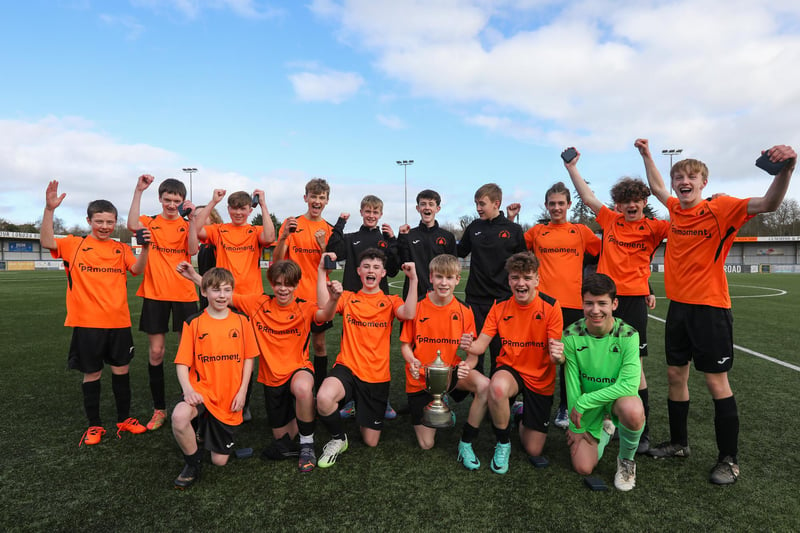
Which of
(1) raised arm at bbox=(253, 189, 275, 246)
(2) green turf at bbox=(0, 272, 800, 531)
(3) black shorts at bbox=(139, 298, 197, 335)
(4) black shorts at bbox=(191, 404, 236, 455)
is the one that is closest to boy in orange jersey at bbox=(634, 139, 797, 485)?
(2) green turf at bbox=(0, 272, 800, 531)

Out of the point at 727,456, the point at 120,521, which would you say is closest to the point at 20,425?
the point at 120,521

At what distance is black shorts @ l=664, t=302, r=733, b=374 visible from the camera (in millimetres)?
3109

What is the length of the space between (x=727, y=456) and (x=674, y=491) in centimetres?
55

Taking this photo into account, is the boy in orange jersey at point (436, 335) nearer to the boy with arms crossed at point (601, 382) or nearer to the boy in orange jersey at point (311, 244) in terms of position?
the boy with arms crossed at point (601, 382)

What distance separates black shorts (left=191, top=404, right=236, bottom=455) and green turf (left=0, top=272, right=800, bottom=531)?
15cm

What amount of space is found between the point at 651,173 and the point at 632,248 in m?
A: 0.65

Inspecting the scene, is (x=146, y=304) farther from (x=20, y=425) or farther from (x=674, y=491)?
(x=674, y=491)

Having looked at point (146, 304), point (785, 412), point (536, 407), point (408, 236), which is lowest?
point (785, 412)

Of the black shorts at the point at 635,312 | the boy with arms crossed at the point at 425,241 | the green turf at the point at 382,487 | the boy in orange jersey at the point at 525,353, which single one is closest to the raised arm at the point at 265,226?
the boy with arms crossed at the point at 425,241

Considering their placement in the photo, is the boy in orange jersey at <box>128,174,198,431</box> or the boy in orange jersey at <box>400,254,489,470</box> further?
the boy in orange jersey at <box>128,174,198,431</box>

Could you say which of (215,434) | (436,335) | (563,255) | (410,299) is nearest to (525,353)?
(436,335)

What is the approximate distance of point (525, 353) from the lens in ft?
11.5

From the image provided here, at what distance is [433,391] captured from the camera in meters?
3.35

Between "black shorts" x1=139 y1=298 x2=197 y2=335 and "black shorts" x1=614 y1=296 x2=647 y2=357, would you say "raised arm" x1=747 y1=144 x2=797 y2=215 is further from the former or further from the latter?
"black shorts" x1=139 y1=298 x2=197 y2=335
